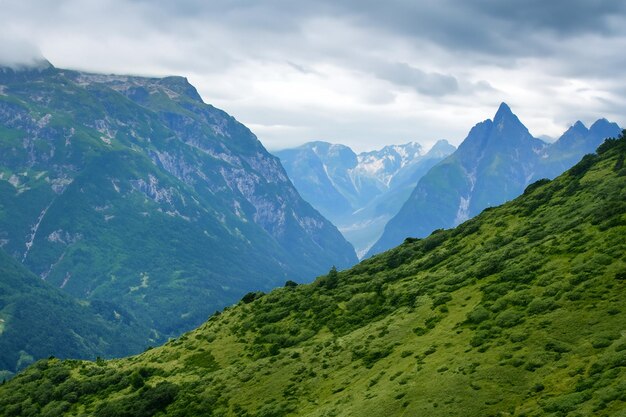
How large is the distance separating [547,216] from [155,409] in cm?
8017

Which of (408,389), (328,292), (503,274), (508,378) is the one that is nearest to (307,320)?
(328,292)

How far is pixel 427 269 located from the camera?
130375 mm

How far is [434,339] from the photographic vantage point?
8606 centimetres

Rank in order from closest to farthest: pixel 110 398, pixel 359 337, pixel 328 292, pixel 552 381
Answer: pixel 552 381
pixel 359 337
pixel 110 398
pixel 328 292

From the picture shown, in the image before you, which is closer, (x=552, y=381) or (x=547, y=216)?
(x=552, y=381)

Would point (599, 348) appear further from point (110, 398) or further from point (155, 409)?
point (110, 398)

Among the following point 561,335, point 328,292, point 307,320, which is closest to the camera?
point 561,335

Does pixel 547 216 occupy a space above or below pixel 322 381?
above

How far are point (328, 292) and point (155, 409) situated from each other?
47.6 m

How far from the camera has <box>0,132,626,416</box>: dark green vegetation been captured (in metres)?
65.8

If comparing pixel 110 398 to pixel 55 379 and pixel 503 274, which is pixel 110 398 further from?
pixel 503 274

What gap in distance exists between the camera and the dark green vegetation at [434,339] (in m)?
65.8

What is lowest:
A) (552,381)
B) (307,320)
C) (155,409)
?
(552,381)

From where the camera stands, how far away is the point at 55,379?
13225 centimetres
